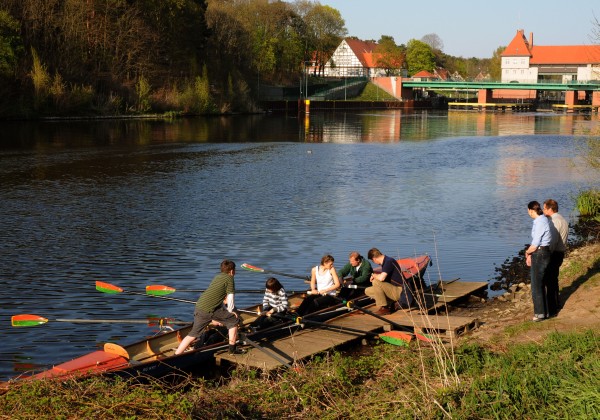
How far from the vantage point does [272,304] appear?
15164 mm

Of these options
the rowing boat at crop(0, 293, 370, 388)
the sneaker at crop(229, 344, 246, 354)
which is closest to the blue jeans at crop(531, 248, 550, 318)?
the rowing boat at crop(0, 293, 370, 388)

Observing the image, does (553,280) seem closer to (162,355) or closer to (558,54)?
(162,355)

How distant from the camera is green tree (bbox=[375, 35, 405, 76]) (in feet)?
553

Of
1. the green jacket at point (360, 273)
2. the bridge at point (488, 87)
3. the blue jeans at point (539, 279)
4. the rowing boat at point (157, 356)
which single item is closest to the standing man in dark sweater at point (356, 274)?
the green jacket at point (360, 273)

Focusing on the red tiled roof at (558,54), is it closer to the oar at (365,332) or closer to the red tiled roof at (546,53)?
the red tiled roof at (546,53)

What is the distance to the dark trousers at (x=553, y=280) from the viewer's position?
47.8 ft

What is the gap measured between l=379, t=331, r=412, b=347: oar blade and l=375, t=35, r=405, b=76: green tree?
156 metres

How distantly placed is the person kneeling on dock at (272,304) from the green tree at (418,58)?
164 meters

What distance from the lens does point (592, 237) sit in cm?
2527

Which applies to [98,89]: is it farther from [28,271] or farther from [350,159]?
[28,271]

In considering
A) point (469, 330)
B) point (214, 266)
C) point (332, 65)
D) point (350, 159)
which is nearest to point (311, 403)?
point (469, 330)

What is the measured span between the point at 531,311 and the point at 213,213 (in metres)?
17.0

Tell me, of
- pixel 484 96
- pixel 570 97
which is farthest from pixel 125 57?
pixel 570 97

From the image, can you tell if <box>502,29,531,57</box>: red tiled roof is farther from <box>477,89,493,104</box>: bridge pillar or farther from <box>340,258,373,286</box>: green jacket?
<box>340,258,373,286</box>: green jacket
